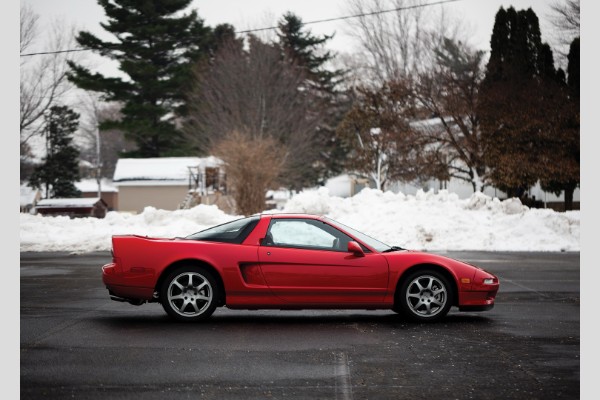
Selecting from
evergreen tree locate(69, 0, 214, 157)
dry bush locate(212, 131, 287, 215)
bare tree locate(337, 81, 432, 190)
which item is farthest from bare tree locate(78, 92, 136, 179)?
dry bush locate(212, 131, 287, 215)

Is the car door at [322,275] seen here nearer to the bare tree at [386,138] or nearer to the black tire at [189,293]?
the black tire at [189,293]

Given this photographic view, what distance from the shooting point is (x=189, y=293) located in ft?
31.6

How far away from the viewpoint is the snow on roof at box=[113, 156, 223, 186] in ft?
188

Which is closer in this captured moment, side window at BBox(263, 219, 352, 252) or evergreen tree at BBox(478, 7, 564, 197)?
side window at BBox(263, 219, 352, 252)

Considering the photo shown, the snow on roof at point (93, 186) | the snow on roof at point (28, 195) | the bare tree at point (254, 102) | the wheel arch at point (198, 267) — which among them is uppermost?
the bare tree at point (254, 102)

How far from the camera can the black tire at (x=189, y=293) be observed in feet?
31.3

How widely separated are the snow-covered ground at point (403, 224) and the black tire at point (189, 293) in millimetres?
14418

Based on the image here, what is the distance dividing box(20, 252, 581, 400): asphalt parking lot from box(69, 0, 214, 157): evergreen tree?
29.2m

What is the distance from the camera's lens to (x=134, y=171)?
2299 inches

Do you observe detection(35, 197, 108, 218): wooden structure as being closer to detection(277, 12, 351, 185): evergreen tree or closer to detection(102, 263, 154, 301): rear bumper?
detection(277, 12, 351, 185): evergreen tree

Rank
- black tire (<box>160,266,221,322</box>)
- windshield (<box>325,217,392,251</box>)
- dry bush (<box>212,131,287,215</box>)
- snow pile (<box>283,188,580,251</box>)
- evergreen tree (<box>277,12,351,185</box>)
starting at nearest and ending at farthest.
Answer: black tire (<box>160,266,221,322</box>) → windshield (<box>325,217,392,251</box>) → snow pile (<box>283,188,580,251</box>) → dry bush (<box>212,131,287,215</box>) → evergreen tree (<box>277,12,351,185</box>)

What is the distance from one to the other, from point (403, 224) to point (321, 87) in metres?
43.1

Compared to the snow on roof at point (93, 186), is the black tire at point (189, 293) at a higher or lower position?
lower

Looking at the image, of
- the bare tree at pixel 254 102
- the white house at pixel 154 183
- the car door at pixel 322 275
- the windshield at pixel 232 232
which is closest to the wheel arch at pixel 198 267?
the windshield at pixel 232 232
